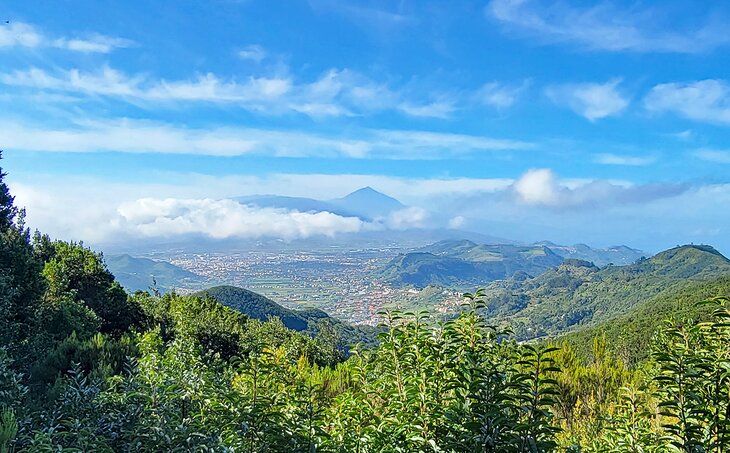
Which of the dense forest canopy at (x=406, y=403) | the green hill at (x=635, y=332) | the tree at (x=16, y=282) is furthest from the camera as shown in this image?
the green hill at (x=635, y=332)

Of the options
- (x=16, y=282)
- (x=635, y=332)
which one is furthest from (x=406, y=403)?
(x=635, y=332)

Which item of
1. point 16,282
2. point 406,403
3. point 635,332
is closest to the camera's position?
point 406,403

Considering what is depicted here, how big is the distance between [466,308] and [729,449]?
197cm

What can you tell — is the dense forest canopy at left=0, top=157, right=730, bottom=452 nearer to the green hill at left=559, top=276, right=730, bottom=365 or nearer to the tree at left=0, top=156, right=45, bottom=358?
the tree at left=0, top=156, right=45, bottom=358

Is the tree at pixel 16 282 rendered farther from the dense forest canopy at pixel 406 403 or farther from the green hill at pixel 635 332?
the green hill at pixel 635 332

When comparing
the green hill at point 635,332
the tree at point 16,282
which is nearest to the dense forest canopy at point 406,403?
the tree at point 16,282

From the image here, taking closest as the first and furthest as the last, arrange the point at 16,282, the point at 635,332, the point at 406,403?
the point at 406,403 → the point at 16,282 → the point at 635,332

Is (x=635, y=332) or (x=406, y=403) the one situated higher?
(x=406, y=403)

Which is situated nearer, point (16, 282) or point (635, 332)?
point (16, 282)

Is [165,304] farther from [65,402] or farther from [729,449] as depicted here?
[729,449]

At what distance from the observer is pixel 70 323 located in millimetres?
17203

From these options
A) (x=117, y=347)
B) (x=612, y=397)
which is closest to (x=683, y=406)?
(x=117, y=347)

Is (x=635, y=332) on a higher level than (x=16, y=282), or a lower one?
lower

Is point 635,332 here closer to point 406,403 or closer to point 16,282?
point 16,282
